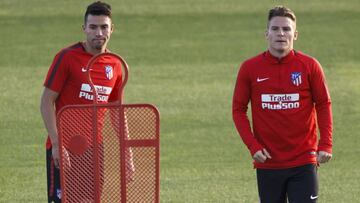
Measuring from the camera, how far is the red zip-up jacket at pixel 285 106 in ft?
33.0

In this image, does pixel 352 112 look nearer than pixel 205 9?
Yes

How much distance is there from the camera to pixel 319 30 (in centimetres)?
2614

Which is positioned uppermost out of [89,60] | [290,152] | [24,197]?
[89,60]

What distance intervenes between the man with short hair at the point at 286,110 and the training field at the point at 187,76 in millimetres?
3487

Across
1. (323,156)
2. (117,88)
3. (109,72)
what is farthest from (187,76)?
(323,156)

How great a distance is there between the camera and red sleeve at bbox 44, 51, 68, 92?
10508 mm

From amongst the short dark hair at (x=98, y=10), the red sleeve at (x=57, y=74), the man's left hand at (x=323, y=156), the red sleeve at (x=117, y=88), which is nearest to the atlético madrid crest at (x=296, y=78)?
the man's left hand at (x=323, y=156)

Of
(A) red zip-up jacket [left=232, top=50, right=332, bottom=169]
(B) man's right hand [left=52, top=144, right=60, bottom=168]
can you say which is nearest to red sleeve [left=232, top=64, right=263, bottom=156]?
(A) red zip-up jacket [left=232, top=50, right=332, bottom=169]

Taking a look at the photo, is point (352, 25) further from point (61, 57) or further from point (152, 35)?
point (61, 57)

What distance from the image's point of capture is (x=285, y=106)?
1007cm

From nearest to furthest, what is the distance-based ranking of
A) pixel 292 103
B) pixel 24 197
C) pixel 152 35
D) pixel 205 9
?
1. pixel 292 103
2. pixel 24 197
3. pixel 152 35
4. pixel 205 9

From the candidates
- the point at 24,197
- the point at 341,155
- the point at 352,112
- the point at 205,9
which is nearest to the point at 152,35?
the point at 205,9

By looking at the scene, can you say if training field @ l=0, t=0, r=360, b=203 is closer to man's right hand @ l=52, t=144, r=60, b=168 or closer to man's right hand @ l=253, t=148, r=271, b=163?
man's right hand @ l=52, t=144, r=60, b=168

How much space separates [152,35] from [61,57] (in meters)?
15.1
